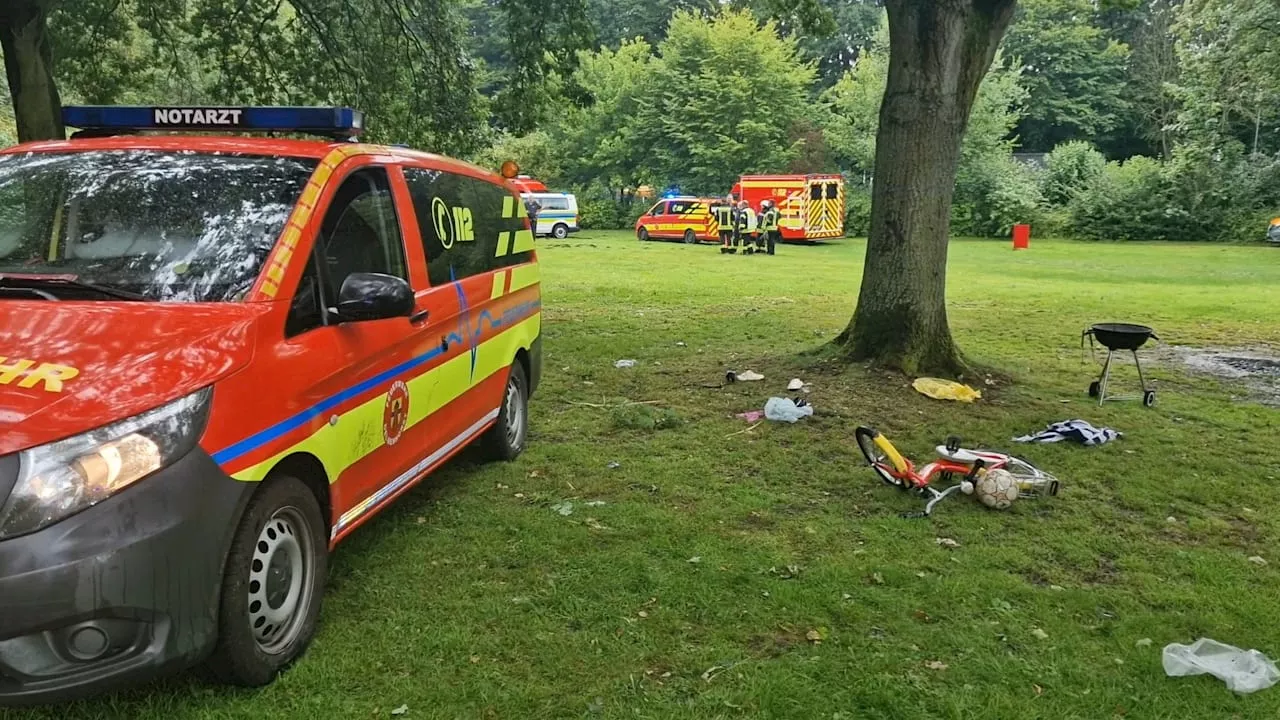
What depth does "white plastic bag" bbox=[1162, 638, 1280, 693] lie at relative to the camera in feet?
10.9

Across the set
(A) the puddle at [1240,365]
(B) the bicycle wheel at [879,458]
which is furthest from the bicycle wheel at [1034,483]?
(A) the puddle at [1240,365]

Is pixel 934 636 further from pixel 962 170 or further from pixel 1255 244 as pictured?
pixel 962 170

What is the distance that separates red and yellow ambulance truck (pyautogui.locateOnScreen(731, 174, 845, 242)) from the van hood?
94.3 feet

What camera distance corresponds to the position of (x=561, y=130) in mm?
44312

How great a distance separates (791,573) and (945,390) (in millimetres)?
3858

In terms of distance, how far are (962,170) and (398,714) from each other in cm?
3820

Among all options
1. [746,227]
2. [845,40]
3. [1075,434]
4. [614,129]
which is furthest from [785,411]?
[845,40]

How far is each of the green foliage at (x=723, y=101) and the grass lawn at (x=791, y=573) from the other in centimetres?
3402

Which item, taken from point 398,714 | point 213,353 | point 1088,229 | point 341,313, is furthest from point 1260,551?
point 1088,229

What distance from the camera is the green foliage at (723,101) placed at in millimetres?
40812

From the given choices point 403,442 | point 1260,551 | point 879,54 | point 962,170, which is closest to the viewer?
point 403,442

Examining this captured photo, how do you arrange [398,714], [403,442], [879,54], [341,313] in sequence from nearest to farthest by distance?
[398,714], [341,313], [403,442], [879,54]

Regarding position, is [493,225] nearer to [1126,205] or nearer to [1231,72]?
[1231,72]

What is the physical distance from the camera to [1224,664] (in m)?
3.46
